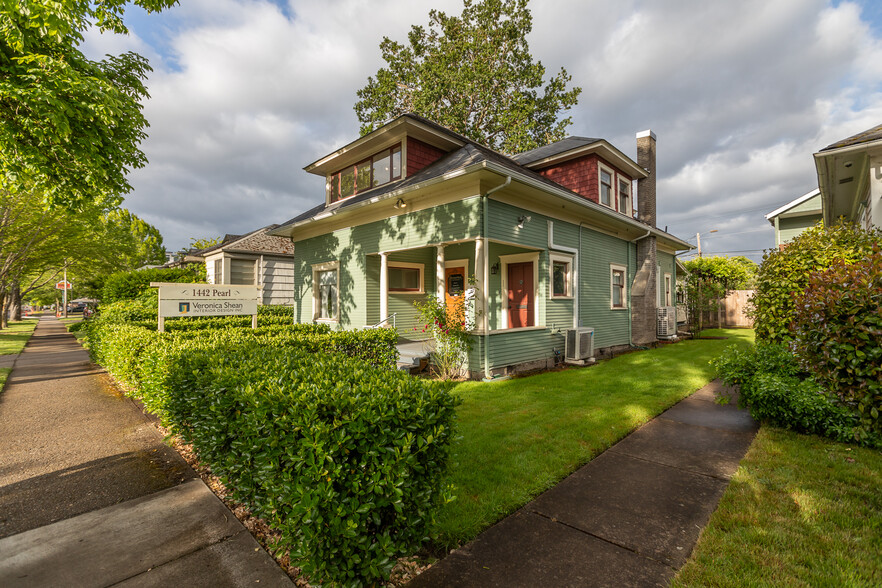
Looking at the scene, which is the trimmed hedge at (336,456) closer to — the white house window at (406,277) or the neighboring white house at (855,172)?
the neighboring white house at (855,172)

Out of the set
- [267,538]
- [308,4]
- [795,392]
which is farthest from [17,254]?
[795,392]

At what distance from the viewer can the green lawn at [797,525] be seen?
2.14 metres

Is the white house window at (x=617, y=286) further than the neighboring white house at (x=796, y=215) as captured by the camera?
No

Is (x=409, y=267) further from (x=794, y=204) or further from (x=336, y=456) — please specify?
(x=794, y=204)

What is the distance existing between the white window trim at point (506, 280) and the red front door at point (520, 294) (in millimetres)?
174

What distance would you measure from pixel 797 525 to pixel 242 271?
1577 centimetres

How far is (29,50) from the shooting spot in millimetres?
6277

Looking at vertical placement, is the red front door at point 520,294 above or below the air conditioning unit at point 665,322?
above

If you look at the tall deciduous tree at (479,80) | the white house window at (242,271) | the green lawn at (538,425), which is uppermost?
the tall deciduous tree at (479,80)

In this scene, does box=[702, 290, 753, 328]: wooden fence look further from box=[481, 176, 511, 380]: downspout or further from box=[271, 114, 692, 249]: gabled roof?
box=[481, 176, 511, 380]: downspout

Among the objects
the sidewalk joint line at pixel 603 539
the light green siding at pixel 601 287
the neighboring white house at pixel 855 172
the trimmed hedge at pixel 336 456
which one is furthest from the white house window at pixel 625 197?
the trimmed hedge at pixel 336 456

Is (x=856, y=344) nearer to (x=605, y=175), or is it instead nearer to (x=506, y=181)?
(x=506, y=181)

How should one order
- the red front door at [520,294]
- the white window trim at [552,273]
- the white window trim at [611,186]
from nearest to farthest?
the white window trim at [552,273] → the red front door at [520,294] → the white window trim at [611,186]

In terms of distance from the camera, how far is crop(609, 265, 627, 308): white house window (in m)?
11.8
